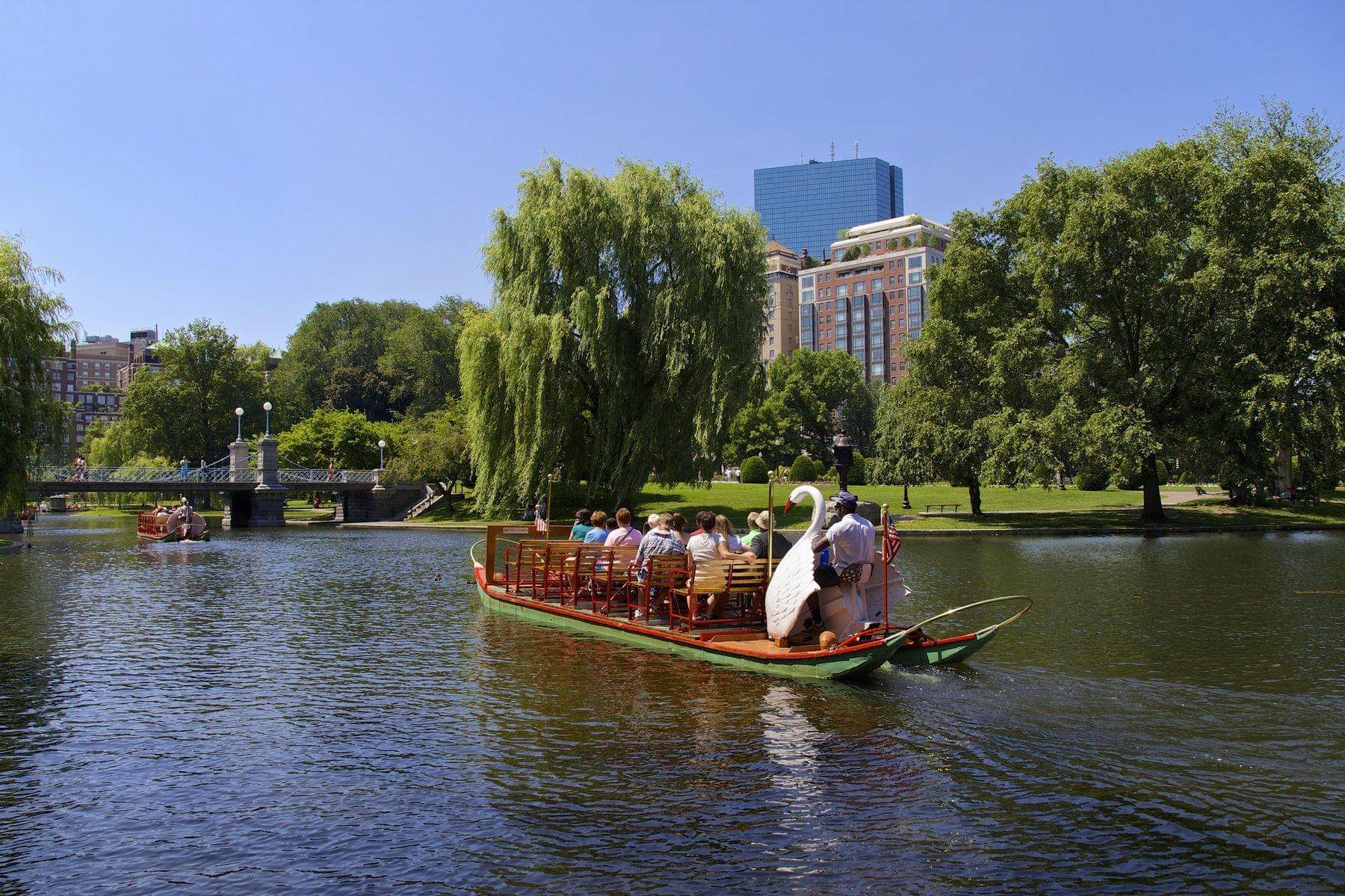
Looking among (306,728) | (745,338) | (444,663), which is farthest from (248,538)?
(306,728)

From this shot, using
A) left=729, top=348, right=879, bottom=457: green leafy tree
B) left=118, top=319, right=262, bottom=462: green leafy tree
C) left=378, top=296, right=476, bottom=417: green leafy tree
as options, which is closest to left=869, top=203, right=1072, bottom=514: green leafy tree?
left=729, top=348, right=879, bottom=457: green leafy tree

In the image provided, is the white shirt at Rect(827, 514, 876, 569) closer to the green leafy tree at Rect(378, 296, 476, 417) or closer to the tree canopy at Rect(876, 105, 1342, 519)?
the tree canopy at Rect(876, 105, 1342, 519)

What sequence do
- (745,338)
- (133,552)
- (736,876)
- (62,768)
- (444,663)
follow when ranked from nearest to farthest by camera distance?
(736,876)
(62,768)
(444,663)
(133,552)
(745,338)

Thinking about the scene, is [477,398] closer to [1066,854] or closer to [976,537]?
[976,537]

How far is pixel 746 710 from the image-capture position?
445 inches

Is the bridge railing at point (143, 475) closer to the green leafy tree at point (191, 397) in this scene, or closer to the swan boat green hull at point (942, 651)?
the green leafy tree at point (191, 397)

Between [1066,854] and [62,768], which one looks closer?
[1066,854]

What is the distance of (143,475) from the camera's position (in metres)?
61.9

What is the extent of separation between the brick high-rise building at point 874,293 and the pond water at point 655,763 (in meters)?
151

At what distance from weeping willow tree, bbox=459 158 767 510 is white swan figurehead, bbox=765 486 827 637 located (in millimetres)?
31028

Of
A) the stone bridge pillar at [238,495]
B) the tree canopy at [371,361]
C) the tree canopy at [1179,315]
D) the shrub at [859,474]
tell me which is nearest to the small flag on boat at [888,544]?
the tree canopy at [1179,315]

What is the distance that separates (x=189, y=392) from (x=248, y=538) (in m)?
46.3

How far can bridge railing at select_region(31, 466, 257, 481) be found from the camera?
57.2 metres

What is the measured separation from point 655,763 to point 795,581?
13.7 feet
